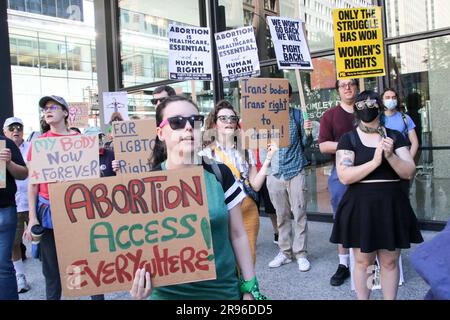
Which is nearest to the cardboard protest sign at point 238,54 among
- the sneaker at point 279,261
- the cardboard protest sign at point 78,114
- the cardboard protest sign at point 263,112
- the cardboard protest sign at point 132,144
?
the cardboard protest sign at point 263,112

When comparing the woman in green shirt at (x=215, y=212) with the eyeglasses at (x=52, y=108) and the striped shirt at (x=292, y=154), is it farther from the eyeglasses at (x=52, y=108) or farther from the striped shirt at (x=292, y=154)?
the striped shirt at (x=292, y=154)

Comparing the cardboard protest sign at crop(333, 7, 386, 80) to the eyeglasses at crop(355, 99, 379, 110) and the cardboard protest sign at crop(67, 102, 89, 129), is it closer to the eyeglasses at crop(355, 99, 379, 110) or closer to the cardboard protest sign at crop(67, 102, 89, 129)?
the eyeglasses at crop(355, 99, 379, 110)

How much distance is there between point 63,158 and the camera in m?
3.76

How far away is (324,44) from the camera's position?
754 cm

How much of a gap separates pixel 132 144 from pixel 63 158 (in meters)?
0.76

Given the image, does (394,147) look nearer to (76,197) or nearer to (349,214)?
(349,214)

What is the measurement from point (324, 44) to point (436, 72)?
6.08ft

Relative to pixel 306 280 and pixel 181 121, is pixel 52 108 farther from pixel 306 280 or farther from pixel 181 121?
pixel 306 280

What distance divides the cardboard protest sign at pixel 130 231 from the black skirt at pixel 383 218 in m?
1.77

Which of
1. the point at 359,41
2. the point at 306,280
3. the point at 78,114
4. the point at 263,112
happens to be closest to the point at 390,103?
the point at 359,41

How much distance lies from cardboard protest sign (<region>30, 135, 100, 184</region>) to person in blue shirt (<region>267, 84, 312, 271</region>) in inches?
86.8

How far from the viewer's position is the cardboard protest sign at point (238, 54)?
→ 5.64m

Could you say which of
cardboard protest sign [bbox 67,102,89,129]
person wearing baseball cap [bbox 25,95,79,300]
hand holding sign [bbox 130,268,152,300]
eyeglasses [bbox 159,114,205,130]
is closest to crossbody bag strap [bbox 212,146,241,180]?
person wearing baseball cap [bbox 25,95,79,300]

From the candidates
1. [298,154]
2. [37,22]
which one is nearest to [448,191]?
[298,154]
